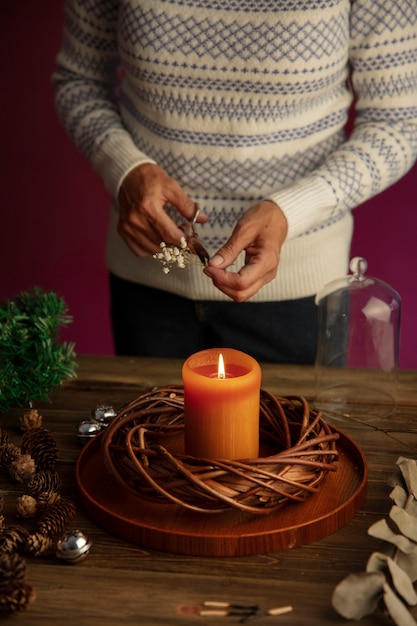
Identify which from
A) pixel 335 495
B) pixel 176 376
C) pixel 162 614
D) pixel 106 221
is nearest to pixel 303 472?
pixel 335 495

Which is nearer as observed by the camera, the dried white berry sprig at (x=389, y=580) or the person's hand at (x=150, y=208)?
the dried white berry sprig at (x=389, y=580)

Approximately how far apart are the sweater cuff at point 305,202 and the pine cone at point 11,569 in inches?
25.5

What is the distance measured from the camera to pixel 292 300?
1.46m

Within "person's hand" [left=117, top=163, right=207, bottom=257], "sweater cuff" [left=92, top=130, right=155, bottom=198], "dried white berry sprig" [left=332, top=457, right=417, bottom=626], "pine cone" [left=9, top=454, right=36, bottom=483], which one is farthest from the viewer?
"sweater cuff" [left=92, top=130, right=155, bottom=198]

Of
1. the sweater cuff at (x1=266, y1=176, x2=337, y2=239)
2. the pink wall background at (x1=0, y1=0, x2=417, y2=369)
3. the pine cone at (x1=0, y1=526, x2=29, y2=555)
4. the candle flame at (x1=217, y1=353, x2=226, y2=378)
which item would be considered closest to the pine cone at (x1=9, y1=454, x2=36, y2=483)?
the pine cone at (x1=0, y1=526, x2=29, y2=555)

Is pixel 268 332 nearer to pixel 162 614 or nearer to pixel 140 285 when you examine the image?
pixel 140 285

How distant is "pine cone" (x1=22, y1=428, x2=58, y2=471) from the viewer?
0.96 metres

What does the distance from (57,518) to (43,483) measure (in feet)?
0.24

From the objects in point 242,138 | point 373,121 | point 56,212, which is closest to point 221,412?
point 242,138

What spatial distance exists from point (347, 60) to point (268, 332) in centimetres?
47

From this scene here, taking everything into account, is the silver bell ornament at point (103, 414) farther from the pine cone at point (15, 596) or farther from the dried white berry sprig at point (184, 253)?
the pine cone at point (15, 596)

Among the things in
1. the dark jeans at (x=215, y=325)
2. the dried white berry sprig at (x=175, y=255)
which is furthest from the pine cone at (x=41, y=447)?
the dark jeans at (x=215, y=325)

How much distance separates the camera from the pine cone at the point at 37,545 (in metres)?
0.79

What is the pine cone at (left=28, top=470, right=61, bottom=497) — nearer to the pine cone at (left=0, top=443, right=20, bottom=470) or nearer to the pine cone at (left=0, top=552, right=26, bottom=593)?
the pine cone at (left=0, top=443, right=20, bottom=470)
